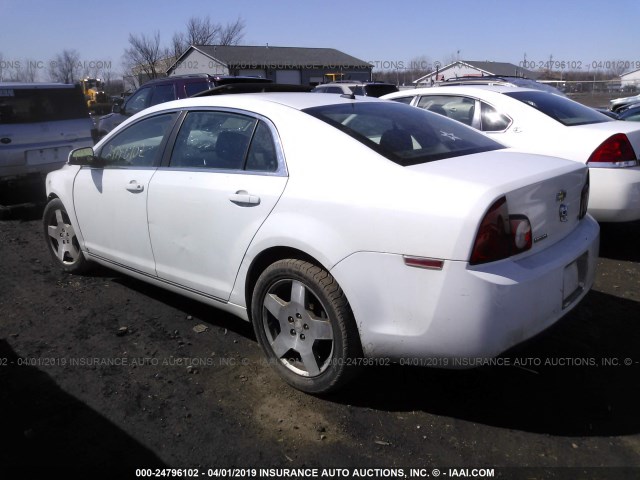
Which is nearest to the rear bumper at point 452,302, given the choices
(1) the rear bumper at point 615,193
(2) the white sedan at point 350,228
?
(2) the white sedan at point 350,228

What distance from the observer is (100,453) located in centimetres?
255

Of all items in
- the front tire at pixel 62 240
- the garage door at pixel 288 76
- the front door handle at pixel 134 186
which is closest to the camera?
the front door handle at pixel 134 186

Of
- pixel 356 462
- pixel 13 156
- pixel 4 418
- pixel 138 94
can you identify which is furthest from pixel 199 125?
pixel 138 94

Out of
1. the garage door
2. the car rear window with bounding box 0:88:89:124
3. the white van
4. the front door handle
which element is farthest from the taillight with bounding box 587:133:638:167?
the garage door

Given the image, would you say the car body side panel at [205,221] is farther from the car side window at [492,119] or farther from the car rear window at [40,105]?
the car rear window at [40,105]

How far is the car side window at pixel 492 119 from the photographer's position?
5656 mm

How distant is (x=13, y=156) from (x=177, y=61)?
4479 cm

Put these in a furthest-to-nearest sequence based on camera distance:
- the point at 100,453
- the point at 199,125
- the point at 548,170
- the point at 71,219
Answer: the point at 71,219
the point at 199,125
the point at 548,170
the point at 100,453

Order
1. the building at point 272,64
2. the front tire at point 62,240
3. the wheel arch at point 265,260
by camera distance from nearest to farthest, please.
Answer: the wheel arch at point 265,260
the front tire at point 62,240
the building at point 272,64

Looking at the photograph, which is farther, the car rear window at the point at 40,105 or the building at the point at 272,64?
the building at the point at 272,64

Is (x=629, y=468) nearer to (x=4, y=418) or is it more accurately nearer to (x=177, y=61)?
(x=4, y=418)

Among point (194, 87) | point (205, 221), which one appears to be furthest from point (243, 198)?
point (194, 87)

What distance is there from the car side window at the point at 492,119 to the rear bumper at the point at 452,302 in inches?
129

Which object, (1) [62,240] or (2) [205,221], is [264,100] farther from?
(1) [62,240]
